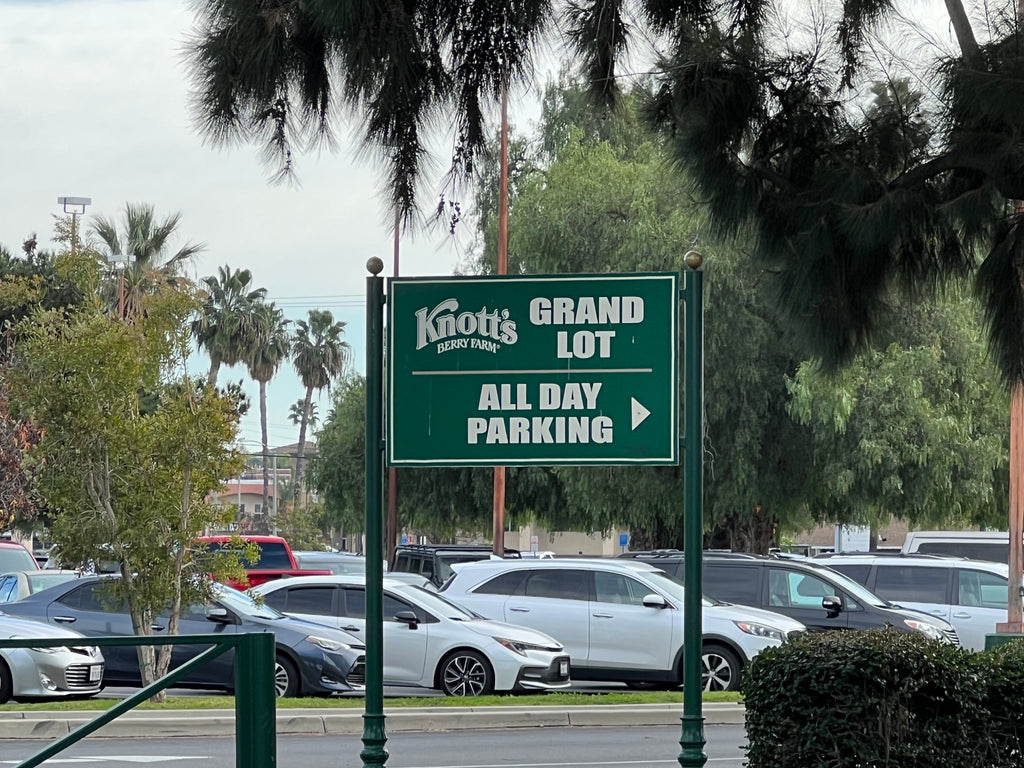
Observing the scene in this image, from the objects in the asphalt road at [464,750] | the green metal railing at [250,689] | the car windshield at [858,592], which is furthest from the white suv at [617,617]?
the green metal railing at [250,689]

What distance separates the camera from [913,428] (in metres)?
28.7

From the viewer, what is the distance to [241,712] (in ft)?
16.3

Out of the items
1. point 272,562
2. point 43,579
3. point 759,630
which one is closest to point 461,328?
point 759,630

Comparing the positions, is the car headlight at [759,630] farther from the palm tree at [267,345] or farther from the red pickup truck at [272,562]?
the palm tree at [267,345]

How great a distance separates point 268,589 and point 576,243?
48.3 feet

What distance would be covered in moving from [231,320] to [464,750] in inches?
1952

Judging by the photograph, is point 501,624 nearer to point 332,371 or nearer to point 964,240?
point 964,240

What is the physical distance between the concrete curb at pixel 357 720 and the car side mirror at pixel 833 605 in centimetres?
357

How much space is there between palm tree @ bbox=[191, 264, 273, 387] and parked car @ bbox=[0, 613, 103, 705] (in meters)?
44.5

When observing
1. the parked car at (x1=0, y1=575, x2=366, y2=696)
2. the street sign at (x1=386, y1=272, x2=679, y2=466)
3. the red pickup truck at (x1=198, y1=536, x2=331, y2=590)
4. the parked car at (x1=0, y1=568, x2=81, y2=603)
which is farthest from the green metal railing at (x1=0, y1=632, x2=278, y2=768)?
the red pickup truck at (x1=198, y1=536, x2=331, y2=590)

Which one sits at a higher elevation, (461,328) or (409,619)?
(461,328)

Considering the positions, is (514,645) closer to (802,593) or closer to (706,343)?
(802,593)

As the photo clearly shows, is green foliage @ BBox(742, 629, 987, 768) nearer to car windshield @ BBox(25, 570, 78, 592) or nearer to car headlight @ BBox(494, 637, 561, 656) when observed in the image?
car headlight @ BBox(494, 637, 561, 656)

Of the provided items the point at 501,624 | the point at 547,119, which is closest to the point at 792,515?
the point at 547,119
